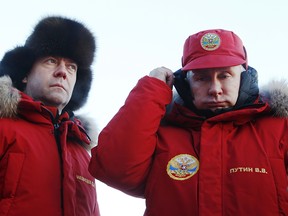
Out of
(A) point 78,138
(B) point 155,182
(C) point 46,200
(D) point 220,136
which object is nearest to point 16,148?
(C) point 46,200

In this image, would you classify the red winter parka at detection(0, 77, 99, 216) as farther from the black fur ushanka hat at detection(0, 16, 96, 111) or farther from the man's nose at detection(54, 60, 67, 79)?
the black fur ushanka hat at detection(0, 16, 96, 111)

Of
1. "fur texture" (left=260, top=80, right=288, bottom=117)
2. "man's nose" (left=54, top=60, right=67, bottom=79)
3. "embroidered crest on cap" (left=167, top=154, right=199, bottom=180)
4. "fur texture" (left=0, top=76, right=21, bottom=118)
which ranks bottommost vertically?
"embroidered crest on cap" (left=167, top=154, right=199, bottom=180)

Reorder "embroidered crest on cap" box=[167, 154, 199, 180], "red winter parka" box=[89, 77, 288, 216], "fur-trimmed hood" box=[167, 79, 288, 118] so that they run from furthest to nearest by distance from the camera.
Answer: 1. "fur-trimmed hood" box=[167, 79, 288, 118]
2. "embroidered crest on cap" box=[167, 154, 199, 180]
3. "red winter parka" box=[89, 77, 288, 216]

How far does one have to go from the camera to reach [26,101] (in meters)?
2.71

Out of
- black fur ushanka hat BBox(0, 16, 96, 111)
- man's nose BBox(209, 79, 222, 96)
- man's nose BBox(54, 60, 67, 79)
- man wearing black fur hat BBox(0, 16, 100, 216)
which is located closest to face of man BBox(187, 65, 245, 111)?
man's nose BBox(209, 79, 222, 96)

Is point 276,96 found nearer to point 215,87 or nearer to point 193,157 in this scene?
point 215,87

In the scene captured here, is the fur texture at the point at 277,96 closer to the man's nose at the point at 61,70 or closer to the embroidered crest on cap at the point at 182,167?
the embroidered crest on cap at the point at 182,167

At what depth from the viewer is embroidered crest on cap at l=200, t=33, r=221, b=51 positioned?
2.58 meters

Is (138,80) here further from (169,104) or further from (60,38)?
(60,38)

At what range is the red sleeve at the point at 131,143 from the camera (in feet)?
7.41

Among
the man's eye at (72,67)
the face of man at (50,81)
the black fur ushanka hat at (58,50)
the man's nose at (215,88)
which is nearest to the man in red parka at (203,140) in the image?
the man's nose at (215,88)

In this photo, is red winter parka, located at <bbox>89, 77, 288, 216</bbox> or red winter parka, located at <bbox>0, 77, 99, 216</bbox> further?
red winter parka, located at <bbox>0, 77, 99, 216</bbox>

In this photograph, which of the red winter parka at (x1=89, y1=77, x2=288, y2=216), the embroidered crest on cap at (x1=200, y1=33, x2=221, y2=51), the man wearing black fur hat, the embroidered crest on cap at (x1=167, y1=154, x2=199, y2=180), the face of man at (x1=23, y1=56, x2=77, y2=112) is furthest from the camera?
the face of man at (x1=23, y1=56, x2=77, y2=112)

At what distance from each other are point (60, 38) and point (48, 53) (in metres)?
0.21
